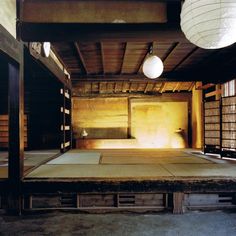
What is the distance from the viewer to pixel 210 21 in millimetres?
2398

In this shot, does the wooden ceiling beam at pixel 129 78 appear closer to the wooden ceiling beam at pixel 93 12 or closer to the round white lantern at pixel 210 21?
the wooden ceiling beam at pixel 93 12

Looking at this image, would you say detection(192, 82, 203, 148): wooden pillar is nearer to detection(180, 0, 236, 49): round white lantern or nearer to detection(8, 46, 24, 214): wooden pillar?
detection(8, 46, 24, 214): wooden pillar

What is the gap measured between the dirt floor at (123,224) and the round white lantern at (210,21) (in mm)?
2769

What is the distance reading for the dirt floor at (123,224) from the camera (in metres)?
→ 3.83

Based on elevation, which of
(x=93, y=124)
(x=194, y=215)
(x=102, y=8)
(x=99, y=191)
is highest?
(x=102, y=8)

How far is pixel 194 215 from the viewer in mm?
4508

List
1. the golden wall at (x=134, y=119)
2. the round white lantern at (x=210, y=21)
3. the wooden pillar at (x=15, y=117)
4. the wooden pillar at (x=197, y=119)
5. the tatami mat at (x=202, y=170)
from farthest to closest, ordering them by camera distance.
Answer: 1. the golden wall at (x=134, y=119)
2. the wooden pillar at (x=197, y=119)
3. the tatami mat at (x=202, y=170)
4. the wooden pillar at (x=15, y=117)
5. the round white lantern at (x=210, y=21)

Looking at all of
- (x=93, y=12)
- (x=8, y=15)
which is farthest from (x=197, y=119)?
(x=8, y=15)

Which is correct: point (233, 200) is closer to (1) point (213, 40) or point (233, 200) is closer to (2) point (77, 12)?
(1) point (213, 40)

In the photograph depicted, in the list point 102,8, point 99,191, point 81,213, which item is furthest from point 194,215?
point 102,8

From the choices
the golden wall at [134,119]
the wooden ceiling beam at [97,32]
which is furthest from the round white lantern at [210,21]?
the golden wall at [134,119]

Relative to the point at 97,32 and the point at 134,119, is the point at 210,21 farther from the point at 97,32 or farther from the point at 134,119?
the point at 134,119

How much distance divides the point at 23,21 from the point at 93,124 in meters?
7.77

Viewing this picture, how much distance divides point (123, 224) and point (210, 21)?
128 inches
